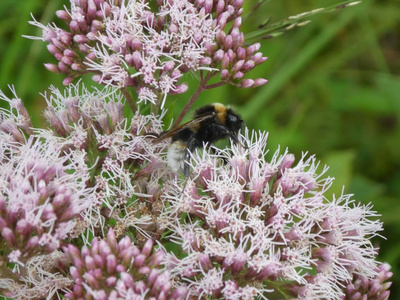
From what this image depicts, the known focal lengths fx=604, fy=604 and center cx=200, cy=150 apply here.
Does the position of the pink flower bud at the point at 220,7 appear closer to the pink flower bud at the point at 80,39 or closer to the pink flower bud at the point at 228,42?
the pink flower bud at the point at 228,42

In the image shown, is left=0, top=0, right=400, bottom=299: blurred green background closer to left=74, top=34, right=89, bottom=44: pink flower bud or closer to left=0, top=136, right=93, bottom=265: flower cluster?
left=74, top=34, right=89, bottom=44: pink flower bud

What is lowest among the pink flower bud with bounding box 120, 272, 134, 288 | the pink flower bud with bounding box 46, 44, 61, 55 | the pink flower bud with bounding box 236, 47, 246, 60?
the pink flower bud with bounding box 120, 272, 134, 288

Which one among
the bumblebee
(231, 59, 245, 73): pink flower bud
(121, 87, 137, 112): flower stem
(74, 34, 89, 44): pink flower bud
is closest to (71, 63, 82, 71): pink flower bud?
(74, 34, 89, 44): pink flower bud

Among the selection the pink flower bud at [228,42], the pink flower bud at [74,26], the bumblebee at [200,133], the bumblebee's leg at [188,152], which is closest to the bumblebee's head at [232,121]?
the bumblebee at [200,133]

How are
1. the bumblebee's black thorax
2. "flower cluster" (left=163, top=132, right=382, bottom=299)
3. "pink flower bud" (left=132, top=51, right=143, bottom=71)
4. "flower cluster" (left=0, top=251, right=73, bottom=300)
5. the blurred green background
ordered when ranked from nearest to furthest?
"flower cluster" (left=163, top=132, right=382, bottom=299)
"flower cluster" (left=0, top=251, right=73, bottom=300)
"pink flower bud" (left=132, top=51, right=143, bottom=71)
the bumblebee's black thorax
the blurred green background

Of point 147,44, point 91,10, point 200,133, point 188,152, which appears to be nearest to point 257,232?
point 188,152

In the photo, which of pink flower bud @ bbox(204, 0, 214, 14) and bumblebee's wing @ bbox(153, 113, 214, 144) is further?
pink flower bud @ bbox(204, 0, 214, 14)
